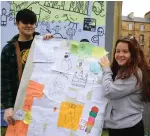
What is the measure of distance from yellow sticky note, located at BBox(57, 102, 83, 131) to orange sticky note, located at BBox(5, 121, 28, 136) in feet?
0.96

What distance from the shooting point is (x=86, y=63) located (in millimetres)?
3117

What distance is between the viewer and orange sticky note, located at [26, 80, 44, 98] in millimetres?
3104

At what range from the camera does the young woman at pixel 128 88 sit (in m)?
2.87

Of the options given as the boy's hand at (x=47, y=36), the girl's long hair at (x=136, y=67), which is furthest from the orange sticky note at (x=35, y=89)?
the girl's long hair at (x=136, y=67)

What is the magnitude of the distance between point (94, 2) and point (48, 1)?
2.35 feet

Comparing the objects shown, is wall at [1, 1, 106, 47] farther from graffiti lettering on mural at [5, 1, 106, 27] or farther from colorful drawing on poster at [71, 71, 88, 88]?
colorful drawing on poster at [71, 71, 88, 88]

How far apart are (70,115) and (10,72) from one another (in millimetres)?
626

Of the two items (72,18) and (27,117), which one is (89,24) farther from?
(27,117)

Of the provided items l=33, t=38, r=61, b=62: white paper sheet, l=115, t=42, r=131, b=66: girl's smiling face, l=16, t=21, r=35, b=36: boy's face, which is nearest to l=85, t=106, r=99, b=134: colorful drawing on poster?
l=115, t=42, r=131, b=66: girl's smiling face

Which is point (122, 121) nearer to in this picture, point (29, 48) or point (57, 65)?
point (57, 65)

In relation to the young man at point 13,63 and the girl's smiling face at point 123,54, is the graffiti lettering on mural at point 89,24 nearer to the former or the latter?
the young man at point 13,63

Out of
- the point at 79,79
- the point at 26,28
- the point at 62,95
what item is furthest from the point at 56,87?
the point at 26,28

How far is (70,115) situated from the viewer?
3076 mm

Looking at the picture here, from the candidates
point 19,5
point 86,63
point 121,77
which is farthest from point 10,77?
point 19,5
